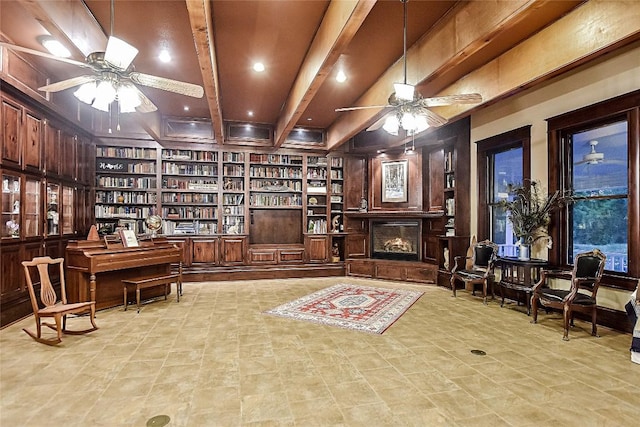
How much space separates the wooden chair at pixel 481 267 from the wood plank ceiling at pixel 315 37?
2.24 meters

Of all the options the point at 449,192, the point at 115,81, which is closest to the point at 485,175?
the point at 449,192

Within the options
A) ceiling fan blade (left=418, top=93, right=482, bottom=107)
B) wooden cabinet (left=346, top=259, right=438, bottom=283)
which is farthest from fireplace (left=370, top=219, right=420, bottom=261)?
ceiling fan blade (left=418, top=93, right=482, bottom=107)

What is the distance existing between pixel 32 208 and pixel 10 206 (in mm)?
442

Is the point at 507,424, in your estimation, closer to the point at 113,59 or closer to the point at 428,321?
the point at 428,321

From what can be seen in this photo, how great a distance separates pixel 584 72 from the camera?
440 cm

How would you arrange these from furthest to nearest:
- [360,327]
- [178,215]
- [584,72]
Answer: [178,215] < [584,72] < [360,327]

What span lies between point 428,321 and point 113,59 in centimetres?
442

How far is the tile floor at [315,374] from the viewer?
2.29 meters

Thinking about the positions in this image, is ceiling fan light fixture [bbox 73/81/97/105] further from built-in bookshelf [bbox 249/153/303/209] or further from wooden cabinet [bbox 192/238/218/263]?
built-in bookshelf [bbox 249/153/303/209]

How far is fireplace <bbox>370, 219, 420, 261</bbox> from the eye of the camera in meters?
7.57

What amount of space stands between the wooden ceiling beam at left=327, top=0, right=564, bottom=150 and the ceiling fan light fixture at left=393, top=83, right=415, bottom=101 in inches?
19.2

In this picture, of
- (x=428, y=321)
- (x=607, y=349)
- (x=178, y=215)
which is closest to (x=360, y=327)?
(x=428, y=321)

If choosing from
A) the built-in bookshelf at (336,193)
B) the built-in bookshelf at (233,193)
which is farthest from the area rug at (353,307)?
the built-in bookshelf at (233,193)

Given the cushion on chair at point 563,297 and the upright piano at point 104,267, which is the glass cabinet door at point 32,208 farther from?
the cushion on chair at point 563,297
